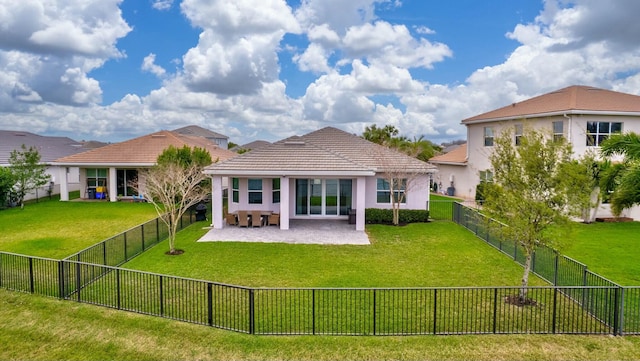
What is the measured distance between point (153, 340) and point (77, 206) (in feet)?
72.2

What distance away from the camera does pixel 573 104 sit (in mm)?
22797

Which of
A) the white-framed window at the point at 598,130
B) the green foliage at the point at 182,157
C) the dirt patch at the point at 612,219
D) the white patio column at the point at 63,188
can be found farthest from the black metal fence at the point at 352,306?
the white patio column at the point at 63,188

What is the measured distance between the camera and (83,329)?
8.39 metres

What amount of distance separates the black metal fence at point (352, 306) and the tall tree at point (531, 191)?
1.19 meters

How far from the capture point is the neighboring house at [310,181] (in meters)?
18.7

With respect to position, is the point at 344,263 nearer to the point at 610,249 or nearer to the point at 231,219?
the point at 231,219

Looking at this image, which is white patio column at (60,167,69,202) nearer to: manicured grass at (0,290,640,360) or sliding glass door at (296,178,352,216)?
sliding glass door at (296,178,352,216)

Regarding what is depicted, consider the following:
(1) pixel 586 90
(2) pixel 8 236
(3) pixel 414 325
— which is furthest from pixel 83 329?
(1) pixel 586 90

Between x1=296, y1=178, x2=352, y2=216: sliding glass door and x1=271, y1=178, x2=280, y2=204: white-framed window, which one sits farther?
x1=296, y1=178, x2=352, y2=216: sliding glass door

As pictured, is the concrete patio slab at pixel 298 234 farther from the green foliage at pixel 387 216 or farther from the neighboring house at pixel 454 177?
the neighboring house at pixel 454 177

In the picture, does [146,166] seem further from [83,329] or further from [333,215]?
[83,329]

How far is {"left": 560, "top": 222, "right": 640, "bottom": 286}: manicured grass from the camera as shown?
12445mm

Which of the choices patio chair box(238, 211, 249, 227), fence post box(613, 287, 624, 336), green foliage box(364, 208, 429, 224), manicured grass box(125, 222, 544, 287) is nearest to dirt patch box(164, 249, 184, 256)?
manicured grass box(125, 222, 544, 287)

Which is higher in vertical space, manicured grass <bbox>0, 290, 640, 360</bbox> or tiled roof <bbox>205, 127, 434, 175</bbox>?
tiled roof <bbox>205, 127, 434, 175</bbox>
